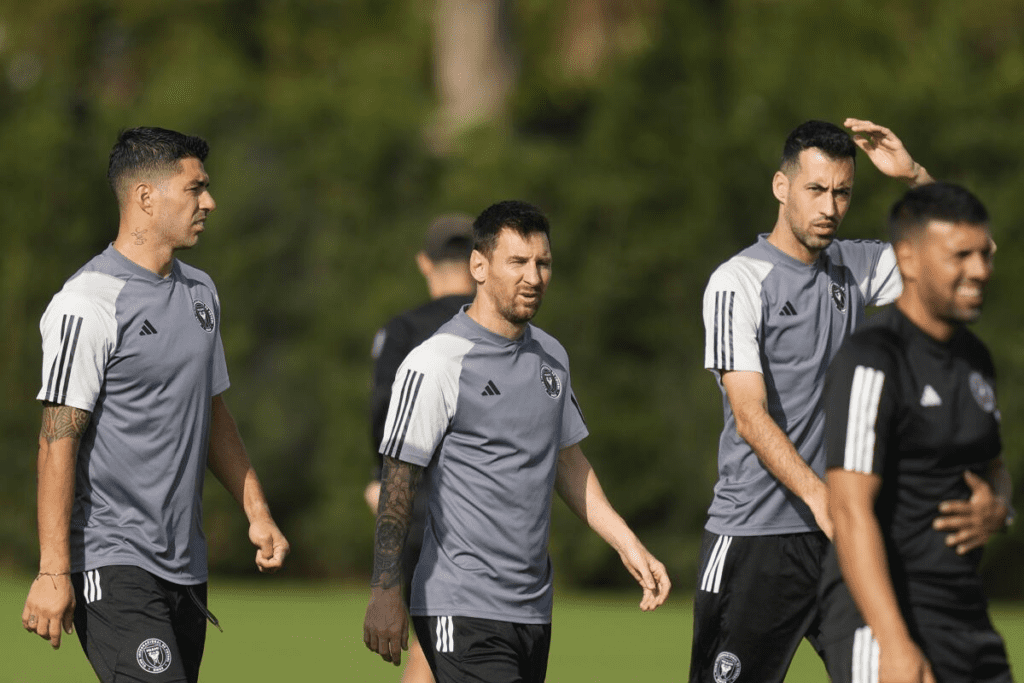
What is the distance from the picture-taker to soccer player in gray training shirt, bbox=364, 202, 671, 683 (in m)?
5.22

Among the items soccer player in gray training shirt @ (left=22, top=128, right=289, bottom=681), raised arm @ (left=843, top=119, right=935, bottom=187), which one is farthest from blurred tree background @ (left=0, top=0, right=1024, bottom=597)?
soccer player in gray training shirt @ (left=22, top=128, right=289, bottom=681)

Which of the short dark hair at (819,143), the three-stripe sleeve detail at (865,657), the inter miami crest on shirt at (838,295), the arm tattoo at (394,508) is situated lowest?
the three-stripe sleeve detail at (865,657)

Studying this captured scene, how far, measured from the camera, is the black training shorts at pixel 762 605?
5828mm

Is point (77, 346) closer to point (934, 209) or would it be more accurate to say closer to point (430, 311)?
point (430, 311)

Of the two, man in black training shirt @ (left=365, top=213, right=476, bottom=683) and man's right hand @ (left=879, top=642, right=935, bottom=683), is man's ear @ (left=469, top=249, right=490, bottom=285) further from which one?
man's right hand @ (left=879, top=642, right=935, bottom=683)

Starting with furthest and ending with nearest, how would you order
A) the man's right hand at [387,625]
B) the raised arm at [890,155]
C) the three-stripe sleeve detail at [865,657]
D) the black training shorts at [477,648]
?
the raised arm at [890,155] → the black training shorts at [477,648] → the man's right hand at [387,625] → the three-stripe sleeve detail at [865,657]

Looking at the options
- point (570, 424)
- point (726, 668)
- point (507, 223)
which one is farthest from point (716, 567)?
point (507, 223)

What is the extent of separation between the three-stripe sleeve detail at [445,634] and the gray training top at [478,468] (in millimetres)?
26

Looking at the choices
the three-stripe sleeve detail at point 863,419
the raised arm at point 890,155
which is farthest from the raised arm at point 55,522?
the raised arm at point 890,155

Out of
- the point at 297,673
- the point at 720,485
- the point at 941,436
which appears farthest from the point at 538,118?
the point at 941,436

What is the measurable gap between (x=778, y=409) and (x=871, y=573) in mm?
1818

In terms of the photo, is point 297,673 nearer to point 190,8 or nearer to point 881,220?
point 881,220

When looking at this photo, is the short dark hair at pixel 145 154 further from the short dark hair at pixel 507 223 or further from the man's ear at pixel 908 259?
the man's ear at pixel 908 259

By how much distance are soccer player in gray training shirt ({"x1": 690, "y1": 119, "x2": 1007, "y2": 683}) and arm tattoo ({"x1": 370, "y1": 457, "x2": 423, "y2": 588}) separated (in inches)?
50.7
